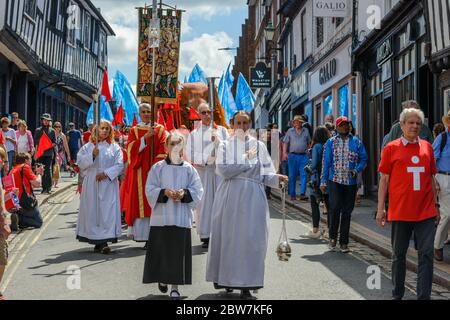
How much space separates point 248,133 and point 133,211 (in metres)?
3.64

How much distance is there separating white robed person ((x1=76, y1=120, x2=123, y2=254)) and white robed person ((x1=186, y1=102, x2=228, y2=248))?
108 centimetres

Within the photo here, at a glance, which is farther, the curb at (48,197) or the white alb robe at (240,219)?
the curb at (48,197)

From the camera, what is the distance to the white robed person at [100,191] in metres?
9.84

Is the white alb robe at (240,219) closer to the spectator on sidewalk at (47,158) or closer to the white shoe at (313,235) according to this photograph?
the white shoe at (313,235)

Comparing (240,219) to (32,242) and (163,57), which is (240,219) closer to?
(32,242)

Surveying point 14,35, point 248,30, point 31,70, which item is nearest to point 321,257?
point 14,35

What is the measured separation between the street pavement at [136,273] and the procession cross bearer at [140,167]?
343 millimetres

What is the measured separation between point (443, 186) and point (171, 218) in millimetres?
3646

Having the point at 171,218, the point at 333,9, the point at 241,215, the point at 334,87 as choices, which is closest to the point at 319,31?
the point at 334,87

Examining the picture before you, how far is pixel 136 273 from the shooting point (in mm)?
8148

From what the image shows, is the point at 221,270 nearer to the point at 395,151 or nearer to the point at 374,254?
the point at 395,151

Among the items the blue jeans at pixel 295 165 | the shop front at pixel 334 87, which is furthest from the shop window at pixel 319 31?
the blue jeans at pixel 295 165

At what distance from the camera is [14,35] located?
78.1 ft

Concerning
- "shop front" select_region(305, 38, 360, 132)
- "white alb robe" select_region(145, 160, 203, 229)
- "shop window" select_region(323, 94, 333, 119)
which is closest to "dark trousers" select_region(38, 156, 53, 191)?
"shop front" select_region(305, 38, 360, 132)
